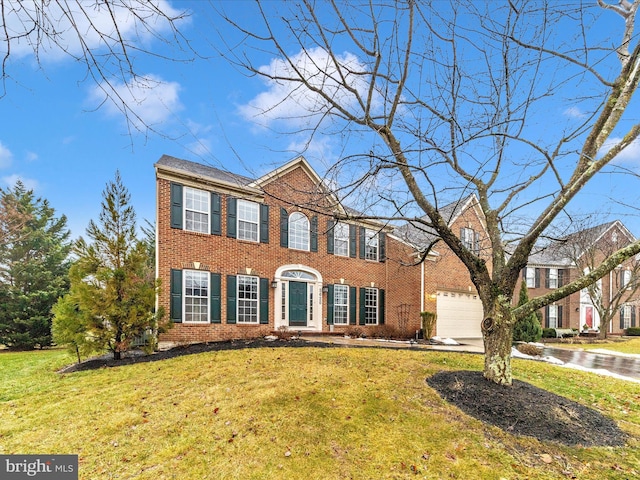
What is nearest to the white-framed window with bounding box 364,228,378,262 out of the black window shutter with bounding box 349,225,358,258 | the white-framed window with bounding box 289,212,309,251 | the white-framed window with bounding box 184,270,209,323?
the black window shutter with bounding box 349,225,358,258

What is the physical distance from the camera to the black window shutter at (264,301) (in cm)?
1320

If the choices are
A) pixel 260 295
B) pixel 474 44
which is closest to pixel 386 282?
pixel 260 295

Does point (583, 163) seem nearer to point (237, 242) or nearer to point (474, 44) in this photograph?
point (474, 44)

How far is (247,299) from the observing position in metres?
13.0

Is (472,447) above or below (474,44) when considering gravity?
below

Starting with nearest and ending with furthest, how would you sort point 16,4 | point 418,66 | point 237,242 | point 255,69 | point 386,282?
point 16,4
point 255,69
point 418,66
point 237,242
point 386,282

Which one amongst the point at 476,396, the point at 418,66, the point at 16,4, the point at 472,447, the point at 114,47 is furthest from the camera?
the point at 418,66

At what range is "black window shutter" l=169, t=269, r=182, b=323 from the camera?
36.6ft

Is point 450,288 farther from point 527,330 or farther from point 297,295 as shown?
point 297,295

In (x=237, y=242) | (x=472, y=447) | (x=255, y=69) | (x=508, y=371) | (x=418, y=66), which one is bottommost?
(x=472, y=447)

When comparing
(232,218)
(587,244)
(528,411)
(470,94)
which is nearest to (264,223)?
(232,218)

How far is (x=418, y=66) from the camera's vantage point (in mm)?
5328

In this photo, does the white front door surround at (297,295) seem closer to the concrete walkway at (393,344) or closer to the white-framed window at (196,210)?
the concrete walkway at (393,344)

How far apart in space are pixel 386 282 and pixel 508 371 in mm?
12109
